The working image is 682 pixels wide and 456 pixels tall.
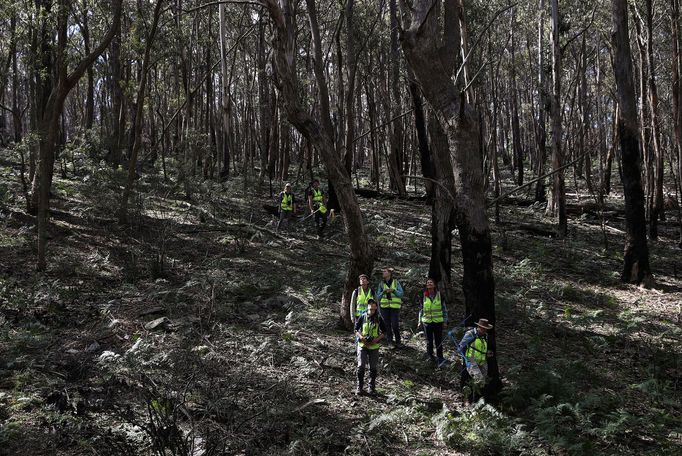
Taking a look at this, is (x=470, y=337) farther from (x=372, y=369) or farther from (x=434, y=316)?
(x=434, y=316)

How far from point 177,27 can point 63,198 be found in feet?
29.8

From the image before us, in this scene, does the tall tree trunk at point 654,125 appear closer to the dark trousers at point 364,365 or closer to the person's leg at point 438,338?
the person's leg at point 438,338

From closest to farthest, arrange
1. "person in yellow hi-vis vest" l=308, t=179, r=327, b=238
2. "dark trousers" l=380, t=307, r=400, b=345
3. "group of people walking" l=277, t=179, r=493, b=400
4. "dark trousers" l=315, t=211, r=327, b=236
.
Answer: "group of people walking" l=277, t=179, r=493, b=400, "dark trousers" l=380, t=307, r=400, b=345, "person in yellow hi-vis vest" l=308, t=179, r=327, b=238, "dark trousers" l=315, t=211, r=327, b=236

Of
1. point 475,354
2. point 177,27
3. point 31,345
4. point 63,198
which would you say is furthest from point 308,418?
point 177,27

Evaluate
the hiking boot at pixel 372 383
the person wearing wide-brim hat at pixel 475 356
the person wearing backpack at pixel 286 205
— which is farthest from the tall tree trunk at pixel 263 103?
the person wearing wide-brim hat at pixel 475 356

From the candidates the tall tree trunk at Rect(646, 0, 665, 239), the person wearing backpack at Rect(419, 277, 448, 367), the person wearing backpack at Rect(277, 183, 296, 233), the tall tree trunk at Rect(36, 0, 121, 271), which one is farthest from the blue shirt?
the tall tree trunk at Rect(646, 0, 665, 239)

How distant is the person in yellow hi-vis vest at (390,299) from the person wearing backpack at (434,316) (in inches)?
22.1

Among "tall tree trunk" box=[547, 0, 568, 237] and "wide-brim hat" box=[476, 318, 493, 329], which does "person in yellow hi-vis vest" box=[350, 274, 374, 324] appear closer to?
"wide-brim hat" box=[476, 318, 493, 329]

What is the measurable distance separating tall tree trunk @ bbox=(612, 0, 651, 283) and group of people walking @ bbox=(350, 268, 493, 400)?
6791mm

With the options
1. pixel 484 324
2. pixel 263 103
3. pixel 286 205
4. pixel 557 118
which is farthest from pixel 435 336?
pixel 263 103

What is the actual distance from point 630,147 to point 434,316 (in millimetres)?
7718

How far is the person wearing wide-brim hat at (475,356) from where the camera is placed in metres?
7.09

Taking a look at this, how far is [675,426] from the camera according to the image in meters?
7.24

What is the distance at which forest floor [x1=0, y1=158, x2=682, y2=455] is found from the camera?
633 cm
